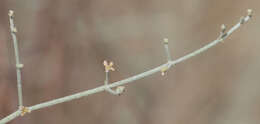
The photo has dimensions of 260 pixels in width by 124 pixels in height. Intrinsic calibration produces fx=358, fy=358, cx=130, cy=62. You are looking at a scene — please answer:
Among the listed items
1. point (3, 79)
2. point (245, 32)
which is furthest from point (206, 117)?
point (3, 79)

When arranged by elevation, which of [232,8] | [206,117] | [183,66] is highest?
[232,8]

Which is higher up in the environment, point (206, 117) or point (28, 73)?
point (28, 73)

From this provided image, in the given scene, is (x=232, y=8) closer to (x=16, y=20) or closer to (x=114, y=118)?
(x=114, y=118)

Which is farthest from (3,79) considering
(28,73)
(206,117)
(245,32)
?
(245,32)

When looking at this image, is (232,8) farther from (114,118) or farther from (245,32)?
(114,118)

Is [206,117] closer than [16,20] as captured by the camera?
No

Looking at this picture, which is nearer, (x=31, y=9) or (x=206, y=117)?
(x=31, y=9)
